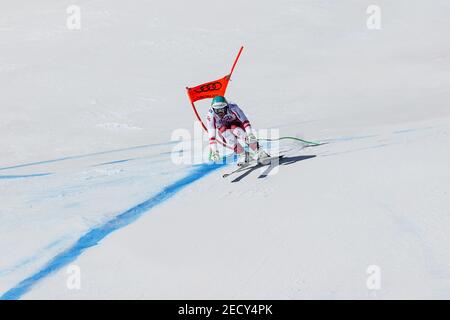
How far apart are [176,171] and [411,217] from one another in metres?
5.50

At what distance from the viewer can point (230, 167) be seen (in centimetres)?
1108

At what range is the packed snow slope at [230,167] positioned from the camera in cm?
638

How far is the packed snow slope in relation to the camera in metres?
6.38

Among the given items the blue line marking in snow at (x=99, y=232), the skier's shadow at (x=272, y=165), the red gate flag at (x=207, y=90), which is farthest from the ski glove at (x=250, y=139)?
the red gate flag at (x=207, y=90)

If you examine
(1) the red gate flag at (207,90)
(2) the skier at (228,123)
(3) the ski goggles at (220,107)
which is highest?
(1) the red gate flag at (207,90)

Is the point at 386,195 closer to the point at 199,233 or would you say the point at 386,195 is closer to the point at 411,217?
the point at 411,217

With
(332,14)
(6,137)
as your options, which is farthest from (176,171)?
(332,14)

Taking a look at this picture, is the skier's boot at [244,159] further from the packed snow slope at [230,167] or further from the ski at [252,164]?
the packed snow slope at [230,167]

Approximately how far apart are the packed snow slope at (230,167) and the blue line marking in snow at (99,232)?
0.03 meters

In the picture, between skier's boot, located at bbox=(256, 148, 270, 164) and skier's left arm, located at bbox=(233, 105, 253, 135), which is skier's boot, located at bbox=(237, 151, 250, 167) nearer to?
skier's boot, located at bbox=(256, 148, 270, 164)

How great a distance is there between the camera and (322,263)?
244 inches

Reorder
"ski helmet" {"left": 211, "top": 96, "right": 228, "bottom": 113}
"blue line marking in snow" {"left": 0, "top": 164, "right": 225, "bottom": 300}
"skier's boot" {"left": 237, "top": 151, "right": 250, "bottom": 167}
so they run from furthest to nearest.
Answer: "ski helmet" {"left": 211, "top": 96, "right": 228, "bottom": 113} → "skier's boot" {"left": 237, "top": 151, "right": 250, "bottom": 167} → "blue line marking in snow" {"left": 0, "top": 164, "right": 225, "bottom": 300}

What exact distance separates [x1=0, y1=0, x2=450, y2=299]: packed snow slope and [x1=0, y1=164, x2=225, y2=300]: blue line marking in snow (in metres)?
0.03

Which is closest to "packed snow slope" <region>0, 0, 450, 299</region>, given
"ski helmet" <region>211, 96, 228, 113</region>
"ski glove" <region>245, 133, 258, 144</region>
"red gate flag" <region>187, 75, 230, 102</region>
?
"ski glove" <region>245, 133, 258, 144</region>
